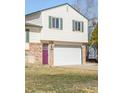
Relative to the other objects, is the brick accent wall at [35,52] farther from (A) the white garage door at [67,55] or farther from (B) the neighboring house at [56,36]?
(A) the white garage door at [67,55]

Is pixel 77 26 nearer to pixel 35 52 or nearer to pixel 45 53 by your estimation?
pixel 45 53

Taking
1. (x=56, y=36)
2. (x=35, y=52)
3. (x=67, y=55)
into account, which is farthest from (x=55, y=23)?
(x=67, y=55)

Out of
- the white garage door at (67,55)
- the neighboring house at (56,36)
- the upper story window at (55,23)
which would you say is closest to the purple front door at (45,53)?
the neighboring house at (56,36)

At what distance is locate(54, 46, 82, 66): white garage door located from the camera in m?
24.9

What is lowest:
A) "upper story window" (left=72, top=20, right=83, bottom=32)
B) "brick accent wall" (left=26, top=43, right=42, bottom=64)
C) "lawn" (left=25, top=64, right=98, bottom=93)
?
"lawn" (left=25, top=64, right=98, bottom=93)

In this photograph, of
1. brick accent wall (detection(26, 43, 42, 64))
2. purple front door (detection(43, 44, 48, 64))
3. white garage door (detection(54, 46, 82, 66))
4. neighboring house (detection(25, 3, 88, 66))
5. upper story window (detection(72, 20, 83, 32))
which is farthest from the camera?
upper story window (detection(72, 20, 83, 32))

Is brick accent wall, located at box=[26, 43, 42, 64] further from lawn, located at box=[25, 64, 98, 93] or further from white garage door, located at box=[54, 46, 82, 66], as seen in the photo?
lawn, located at box=[25, 64, 98, 93]

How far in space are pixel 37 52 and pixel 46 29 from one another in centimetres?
214

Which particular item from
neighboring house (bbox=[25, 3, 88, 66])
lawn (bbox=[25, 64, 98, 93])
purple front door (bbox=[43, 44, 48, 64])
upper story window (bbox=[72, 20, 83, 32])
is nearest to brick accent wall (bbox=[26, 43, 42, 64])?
neighboring house (bbox=[25, 3, 88, 66])

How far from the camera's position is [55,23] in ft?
79.8

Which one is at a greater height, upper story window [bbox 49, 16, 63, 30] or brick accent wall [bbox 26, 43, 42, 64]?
upper story window [bbox 49, 16, 63, 30]
